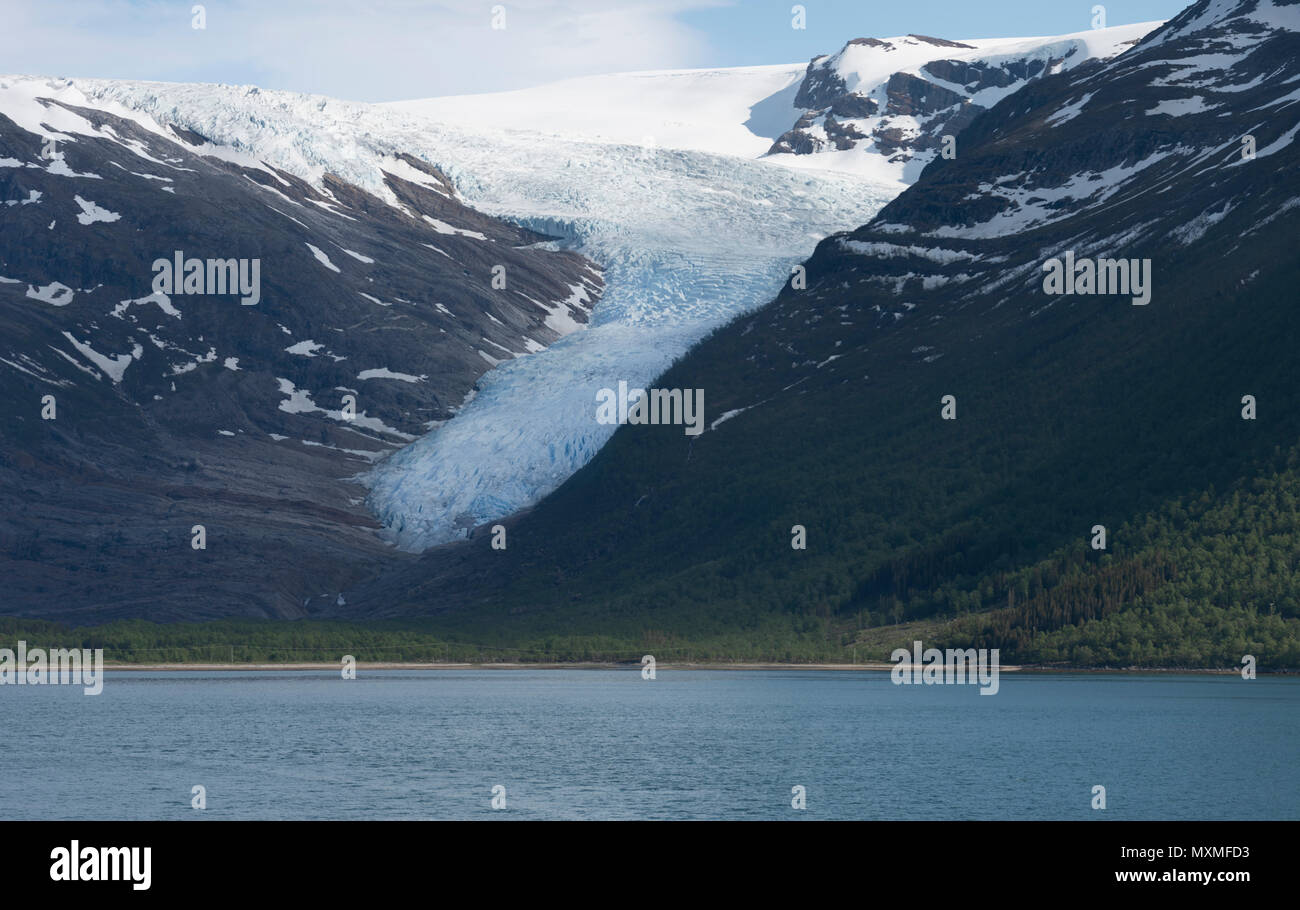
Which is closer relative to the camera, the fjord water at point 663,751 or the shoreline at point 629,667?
the fjord water at point 663,751

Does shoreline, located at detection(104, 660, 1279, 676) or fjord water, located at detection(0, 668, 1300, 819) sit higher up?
shoreline, located at detection(104, 660, 1279, 676)

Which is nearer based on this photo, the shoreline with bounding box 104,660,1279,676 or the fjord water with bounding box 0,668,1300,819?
the fjord water with bounding box 0,668,1300,819

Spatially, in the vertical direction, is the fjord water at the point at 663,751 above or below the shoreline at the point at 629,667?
below
